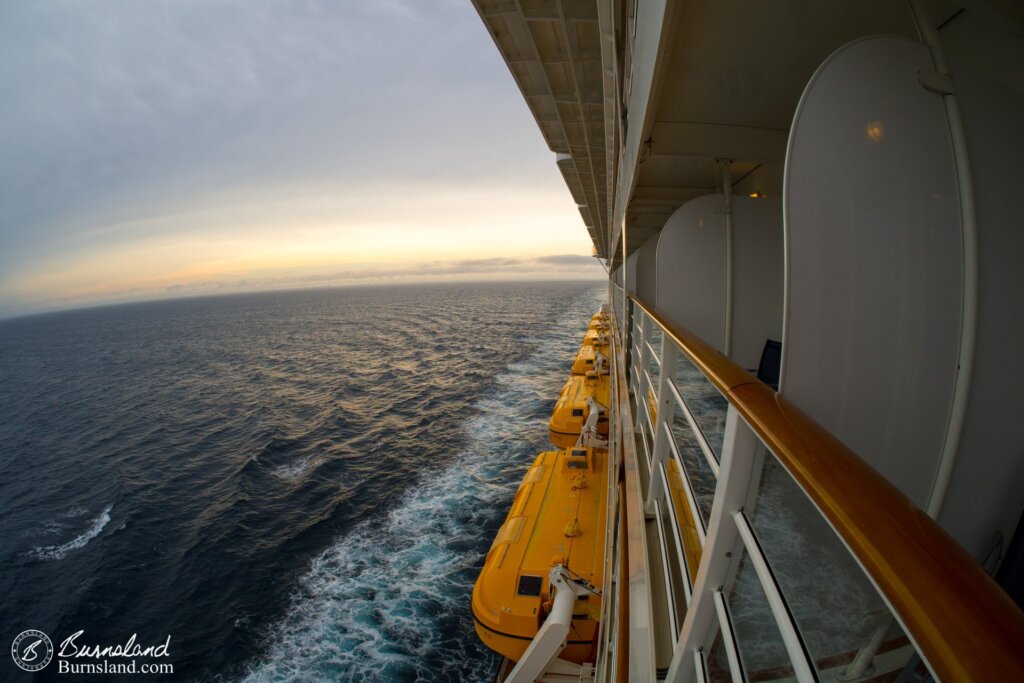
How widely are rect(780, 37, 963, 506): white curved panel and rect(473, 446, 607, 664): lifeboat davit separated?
4.71 meters

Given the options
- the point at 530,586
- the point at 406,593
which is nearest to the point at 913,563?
the point at 530,586

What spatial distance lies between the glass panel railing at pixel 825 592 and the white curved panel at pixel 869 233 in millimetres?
289

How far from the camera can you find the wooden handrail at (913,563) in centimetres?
42

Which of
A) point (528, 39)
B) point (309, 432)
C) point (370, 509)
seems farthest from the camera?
point (309, 432)

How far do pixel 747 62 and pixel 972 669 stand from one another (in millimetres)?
2669

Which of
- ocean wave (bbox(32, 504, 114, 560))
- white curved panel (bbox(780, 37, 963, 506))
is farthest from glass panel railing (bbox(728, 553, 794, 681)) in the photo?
ocean wave (bbox(32, 504, 114, 560))

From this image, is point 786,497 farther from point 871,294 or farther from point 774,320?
point 774,320

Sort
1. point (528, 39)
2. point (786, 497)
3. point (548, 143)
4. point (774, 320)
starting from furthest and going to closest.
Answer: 1. point (548, 143)
2. point (528, 39)
3. point (774, 320)
4. point (786, 497)

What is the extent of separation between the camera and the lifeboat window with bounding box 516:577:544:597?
5484 millimetres

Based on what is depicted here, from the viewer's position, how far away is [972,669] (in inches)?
16.0

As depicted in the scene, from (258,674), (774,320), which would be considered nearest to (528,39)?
(774,320)

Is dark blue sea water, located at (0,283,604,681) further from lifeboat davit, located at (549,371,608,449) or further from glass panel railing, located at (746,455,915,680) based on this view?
glass panel railing, located at (746,455,915,680)

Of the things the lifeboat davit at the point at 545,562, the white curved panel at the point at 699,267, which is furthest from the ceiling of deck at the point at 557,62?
the lifeboat davit at the point at 545,562

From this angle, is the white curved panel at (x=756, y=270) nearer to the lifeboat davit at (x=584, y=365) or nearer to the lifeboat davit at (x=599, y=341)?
the lifeboat davit at (x=584, y=365)
